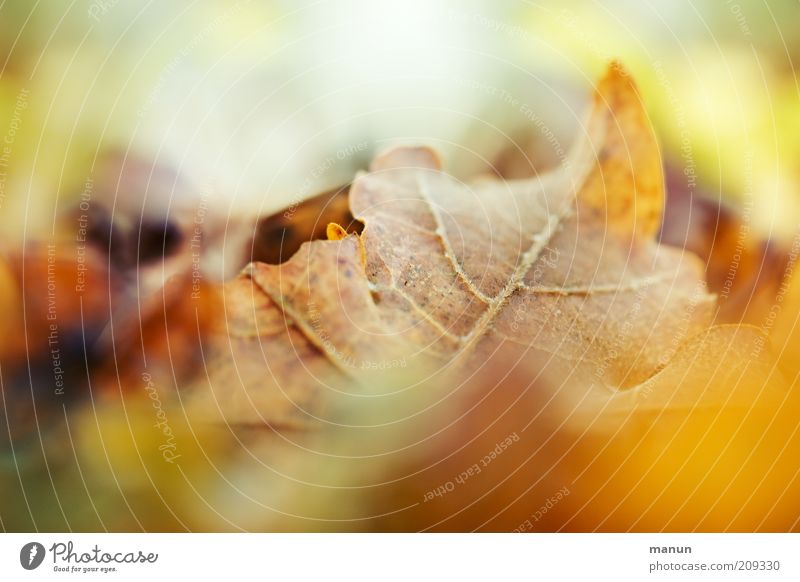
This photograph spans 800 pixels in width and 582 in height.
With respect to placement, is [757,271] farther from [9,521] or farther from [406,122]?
[9,521]

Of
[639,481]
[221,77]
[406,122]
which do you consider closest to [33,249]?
[221,77]

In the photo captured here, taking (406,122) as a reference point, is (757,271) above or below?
below
